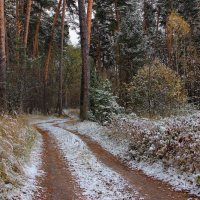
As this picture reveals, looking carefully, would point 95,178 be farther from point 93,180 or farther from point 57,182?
point 57,182

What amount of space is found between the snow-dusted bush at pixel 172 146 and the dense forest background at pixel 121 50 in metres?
9.84

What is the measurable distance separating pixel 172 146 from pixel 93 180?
2.61m

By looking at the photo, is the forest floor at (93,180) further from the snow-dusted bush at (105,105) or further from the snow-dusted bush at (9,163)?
the snow-dusted bush at (105,105)

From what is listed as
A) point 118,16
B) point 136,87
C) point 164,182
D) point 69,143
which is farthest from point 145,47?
point 164,182

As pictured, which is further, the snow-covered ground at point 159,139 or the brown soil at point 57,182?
the snow-covered ground at point 159,139

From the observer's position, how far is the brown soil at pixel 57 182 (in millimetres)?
7008

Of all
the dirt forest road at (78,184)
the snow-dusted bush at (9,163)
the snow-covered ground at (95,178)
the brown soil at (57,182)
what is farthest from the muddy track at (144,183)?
the snow-dusted bush at (9,163)

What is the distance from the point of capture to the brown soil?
7.01 m

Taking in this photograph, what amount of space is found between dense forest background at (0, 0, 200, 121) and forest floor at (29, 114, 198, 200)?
33.2ft

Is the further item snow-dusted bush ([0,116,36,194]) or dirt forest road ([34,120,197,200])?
dirt forest road ([34,120,197,200])

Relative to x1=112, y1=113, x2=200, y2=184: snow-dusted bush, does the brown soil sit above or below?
below

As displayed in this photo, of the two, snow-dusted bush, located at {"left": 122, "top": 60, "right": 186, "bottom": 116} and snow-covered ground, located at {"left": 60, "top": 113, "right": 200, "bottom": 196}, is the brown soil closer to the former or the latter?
snow-covered ground, located at {"left": 60, "top": 113, "right": 200, "bottom": 196}

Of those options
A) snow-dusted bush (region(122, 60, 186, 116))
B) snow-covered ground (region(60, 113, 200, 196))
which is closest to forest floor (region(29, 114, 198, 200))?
snow-covered ground (region(60, 113, 200, 196))

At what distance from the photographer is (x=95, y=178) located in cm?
848
